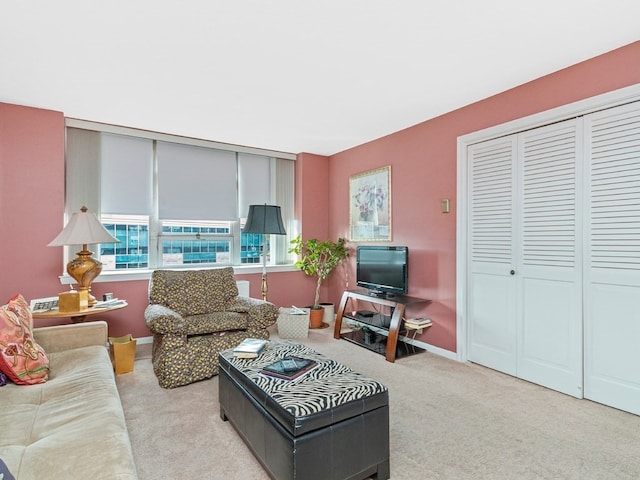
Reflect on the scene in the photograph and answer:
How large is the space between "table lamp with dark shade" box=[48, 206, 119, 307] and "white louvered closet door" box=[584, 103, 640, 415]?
3777 mm

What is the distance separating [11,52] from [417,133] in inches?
138

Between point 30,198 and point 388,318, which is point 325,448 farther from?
point 30,198

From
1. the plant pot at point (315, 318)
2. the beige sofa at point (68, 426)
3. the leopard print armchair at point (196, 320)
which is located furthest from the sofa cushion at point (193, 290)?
the plant pot at point (315, 318)

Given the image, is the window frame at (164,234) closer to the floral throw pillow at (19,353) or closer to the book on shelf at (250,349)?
the floral throw pillow at (19,353)

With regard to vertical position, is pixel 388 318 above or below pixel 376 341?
above

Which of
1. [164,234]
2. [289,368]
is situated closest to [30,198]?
[164,234]

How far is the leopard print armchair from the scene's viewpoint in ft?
9.04

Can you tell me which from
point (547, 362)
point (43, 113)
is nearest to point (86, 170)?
point (43, 113)

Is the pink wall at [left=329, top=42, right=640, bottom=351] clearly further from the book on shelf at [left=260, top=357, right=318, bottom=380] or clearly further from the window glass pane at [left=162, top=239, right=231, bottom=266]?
the window glass pane at [left=162, top=239, right=231, bottom=266]

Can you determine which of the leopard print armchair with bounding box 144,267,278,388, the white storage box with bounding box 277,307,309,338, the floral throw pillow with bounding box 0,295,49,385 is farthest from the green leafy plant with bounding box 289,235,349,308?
the floral throw pillow with bounding box 0,295,49,385

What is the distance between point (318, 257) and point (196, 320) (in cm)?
217

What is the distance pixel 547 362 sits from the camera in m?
2.73

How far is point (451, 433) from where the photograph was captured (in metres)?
2.10

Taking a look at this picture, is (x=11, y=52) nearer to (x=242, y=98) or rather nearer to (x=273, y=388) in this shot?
(x=242, y=98)
